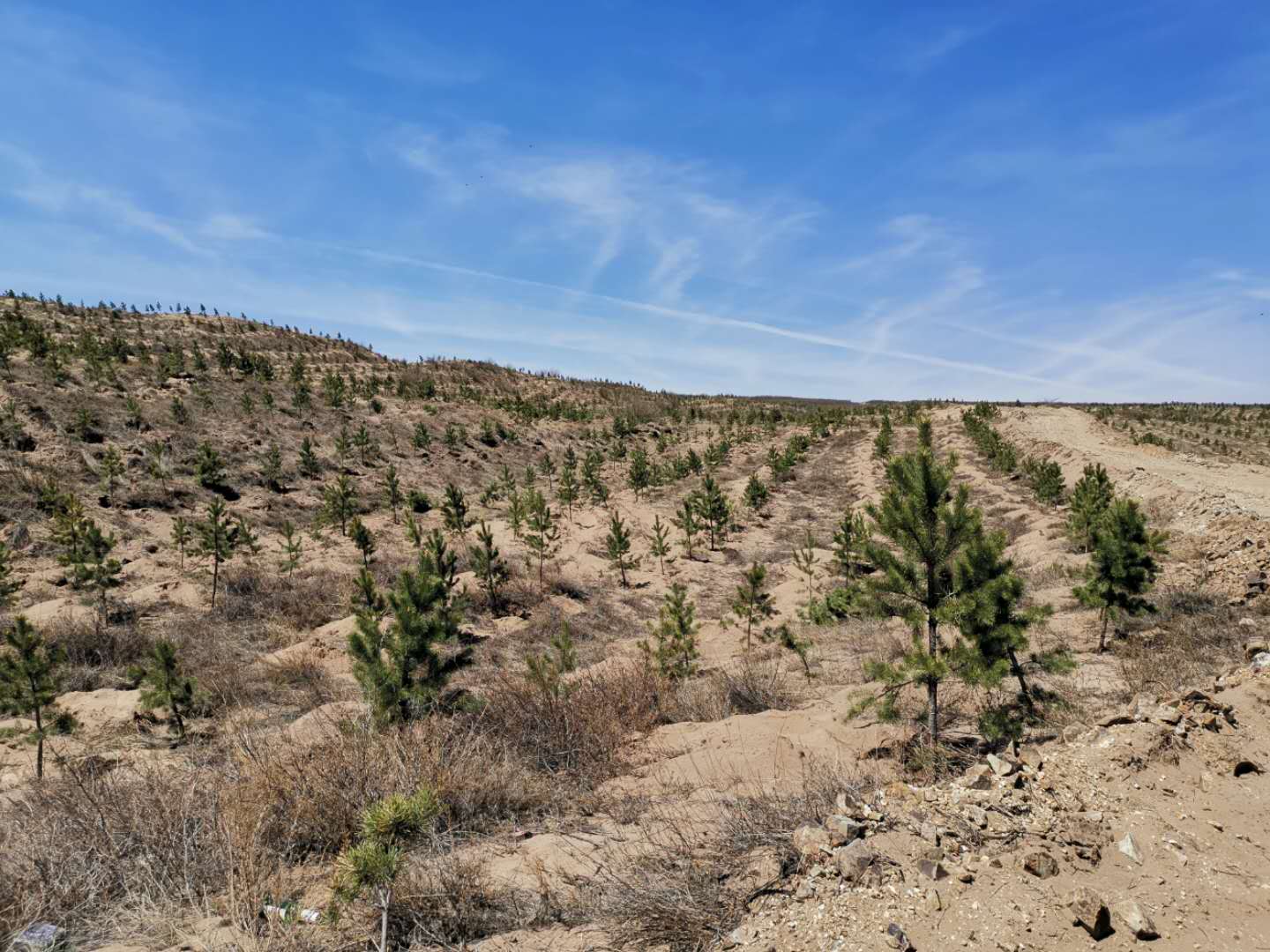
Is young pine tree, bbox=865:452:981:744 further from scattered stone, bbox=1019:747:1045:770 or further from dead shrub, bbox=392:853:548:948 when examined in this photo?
dead shrub, bbox=392:853:548:948

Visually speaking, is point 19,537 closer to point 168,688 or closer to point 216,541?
point 216,541

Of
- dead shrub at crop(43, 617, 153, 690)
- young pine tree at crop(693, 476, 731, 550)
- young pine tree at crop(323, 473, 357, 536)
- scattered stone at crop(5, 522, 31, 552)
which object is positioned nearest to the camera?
dead shrub at crop(43, 617, 153, 690)

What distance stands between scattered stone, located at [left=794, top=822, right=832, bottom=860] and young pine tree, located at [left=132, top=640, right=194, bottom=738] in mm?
9470

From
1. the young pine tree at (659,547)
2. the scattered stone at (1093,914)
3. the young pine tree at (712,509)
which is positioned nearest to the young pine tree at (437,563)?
the young pine tree at (659,547)

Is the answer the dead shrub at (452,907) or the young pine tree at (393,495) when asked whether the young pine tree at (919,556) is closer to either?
the dead shrub at (452,907)

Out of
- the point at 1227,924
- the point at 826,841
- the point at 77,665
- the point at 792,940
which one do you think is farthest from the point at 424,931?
the point at 77,665

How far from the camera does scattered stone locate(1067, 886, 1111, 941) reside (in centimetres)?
268

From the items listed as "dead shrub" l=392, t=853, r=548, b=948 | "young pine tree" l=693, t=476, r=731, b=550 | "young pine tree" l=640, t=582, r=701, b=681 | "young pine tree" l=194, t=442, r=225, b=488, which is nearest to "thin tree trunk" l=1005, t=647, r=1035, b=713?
"young pine tree" l=640, t=582, r=701, b=681

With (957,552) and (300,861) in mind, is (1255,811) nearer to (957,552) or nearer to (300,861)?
(957,552)

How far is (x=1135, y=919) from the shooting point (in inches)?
106

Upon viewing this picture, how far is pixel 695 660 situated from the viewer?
11.4 m

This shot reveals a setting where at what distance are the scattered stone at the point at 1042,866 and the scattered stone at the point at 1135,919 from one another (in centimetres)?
26

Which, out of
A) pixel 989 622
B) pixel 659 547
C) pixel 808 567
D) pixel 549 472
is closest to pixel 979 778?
pixel 989 622

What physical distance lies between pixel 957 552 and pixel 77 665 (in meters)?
14.9
